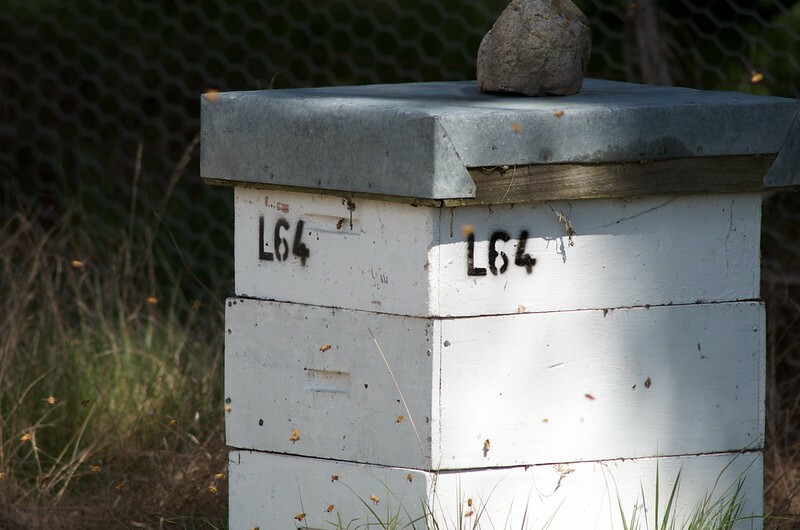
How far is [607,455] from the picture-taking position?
8.34ft

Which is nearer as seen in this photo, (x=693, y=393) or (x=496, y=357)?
(x=496, y=357)

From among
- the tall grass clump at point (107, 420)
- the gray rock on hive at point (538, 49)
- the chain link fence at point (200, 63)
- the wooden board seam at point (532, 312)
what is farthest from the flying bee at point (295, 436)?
the chain link fence at point (200, 63)

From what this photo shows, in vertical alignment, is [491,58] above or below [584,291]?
above

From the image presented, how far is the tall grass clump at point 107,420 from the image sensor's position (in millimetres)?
3291

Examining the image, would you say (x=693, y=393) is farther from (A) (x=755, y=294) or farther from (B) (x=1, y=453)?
(B) (x=1, y=453)

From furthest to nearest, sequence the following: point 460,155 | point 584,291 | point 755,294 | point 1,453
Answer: point 1,453, point 755,294, point 584,291, point 460,155

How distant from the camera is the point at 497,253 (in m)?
2.42

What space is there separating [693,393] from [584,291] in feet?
1.07

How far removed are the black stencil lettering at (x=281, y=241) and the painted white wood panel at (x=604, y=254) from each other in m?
0.37

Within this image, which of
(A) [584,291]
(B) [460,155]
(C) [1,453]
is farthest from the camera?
(C) [1,453]

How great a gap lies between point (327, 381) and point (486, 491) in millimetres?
377

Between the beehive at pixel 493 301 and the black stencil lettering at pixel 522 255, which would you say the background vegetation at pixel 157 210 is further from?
the black stencil lettering at pixel 522 255

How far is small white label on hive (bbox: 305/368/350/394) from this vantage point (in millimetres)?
2547

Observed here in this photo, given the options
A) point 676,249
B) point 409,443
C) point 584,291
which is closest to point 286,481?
point 409,443
